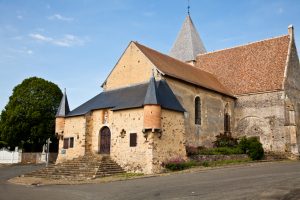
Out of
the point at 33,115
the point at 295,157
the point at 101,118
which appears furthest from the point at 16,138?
the point at 295,157

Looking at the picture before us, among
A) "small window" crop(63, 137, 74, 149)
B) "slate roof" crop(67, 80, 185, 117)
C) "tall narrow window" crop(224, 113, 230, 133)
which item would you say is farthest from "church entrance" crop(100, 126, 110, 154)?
"tall narrow window" crop(224, 113, 230, 133)

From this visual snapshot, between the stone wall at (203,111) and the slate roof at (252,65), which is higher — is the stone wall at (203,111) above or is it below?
below

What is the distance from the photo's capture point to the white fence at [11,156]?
105 ft

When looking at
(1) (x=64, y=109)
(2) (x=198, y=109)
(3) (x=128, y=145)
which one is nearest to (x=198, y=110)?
(2) (x=198, y=109)

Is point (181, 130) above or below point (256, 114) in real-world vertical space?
below

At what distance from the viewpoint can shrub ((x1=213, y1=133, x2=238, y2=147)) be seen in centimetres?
2550

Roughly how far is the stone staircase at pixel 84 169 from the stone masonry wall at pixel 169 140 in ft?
8.08

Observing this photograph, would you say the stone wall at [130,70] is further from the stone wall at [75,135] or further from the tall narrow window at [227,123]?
the tall narrow window at [227,123]

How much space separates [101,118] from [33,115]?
14078mm

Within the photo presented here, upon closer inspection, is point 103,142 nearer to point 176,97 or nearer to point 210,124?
point 176,97

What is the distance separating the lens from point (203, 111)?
24875mm

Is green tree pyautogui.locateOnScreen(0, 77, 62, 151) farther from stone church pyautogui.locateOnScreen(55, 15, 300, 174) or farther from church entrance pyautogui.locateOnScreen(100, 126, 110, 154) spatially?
church entrance pyautogui.locateOnScreen(100, 126, 110, 154)

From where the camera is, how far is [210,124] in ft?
84.2

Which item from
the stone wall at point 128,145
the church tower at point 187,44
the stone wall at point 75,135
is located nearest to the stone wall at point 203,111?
the stone wall at point 128,145
